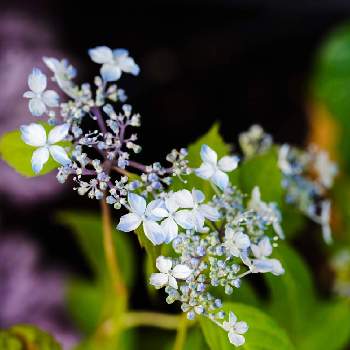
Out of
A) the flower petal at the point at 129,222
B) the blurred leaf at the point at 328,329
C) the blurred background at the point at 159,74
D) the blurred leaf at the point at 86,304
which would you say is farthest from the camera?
the blurred background at the point at 159,74

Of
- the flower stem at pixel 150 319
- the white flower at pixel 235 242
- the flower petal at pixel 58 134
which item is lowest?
the white flower at pixel 235 242

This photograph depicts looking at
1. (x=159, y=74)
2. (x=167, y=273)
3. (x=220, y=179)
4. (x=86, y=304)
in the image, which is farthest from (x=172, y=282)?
(x=159, y=74)

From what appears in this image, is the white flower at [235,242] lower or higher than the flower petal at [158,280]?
higher

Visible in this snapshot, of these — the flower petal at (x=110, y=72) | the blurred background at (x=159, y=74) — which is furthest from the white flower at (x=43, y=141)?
the blurred background at (x=159, y=74)

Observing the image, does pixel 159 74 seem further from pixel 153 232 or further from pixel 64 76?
pixel 153 232

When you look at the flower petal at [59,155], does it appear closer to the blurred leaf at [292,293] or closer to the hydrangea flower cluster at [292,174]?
the blurred leaf at [292,293]

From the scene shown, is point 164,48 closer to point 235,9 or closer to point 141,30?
point 141,30

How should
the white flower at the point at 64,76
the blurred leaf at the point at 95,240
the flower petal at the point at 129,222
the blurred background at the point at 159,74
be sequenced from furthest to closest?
the blurred background at the point at 159,74 < the blurred leaf at the point at 95,240 < the white flower at the point at 64,76 < the flower petal at the point at 129,222

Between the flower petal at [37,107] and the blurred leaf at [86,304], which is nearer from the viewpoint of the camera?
the flower petal at [37,107]
